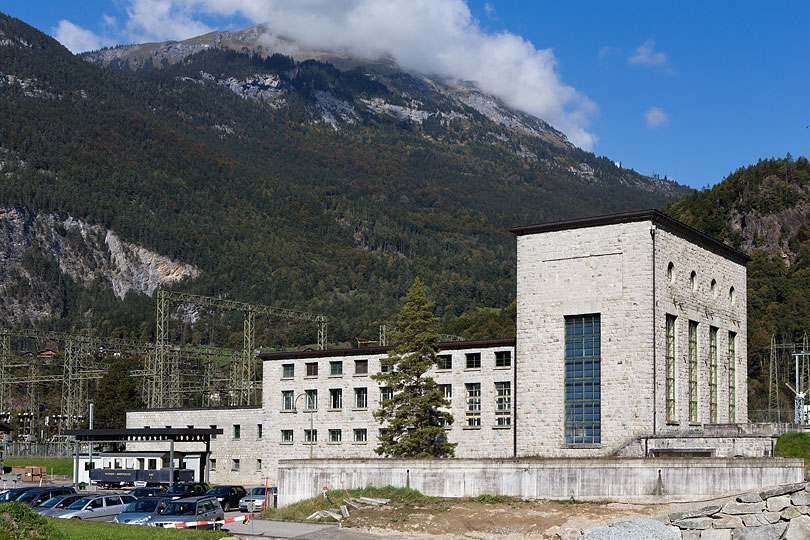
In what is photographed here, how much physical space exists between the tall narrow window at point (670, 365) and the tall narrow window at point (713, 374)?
563cm

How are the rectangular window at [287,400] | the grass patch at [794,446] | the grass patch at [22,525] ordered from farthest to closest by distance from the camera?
the rectangular window at [287,400] → the grass patch at [794,446] → the grass patch at [22,525]

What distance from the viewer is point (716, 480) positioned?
132 ft

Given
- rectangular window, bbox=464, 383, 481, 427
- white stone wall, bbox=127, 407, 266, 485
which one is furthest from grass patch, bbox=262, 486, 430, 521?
white stone wall, bbox=127, 407, 266, 485

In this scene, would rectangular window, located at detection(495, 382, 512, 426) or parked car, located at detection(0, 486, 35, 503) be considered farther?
rectangular window, located at detection(495, 382, 512, 426)

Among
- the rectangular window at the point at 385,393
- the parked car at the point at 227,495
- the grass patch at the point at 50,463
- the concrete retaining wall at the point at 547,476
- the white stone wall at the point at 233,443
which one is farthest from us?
the grass patch at the point at 50,463

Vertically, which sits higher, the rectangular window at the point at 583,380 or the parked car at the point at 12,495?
the rectangular window at the point at 583,380

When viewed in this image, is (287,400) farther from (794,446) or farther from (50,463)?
(50,463)

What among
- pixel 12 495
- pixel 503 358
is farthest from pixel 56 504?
pixel 503 358

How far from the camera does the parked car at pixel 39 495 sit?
4831cm

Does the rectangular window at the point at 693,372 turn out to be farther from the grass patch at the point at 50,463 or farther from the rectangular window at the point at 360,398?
the grass patch at the point at 50,463

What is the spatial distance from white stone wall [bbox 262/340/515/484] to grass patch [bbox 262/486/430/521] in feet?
57.0

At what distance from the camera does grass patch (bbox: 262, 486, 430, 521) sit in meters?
45.6

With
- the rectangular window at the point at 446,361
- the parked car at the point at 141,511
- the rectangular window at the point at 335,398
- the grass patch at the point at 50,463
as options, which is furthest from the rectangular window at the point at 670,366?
the grass patch at the point at 50,463

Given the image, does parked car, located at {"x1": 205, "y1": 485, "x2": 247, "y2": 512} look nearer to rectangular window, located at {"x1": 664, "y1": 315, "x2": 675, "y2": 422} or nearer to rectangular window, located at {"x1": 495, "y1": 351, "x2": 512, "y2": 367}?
rectangular window, located at {"x1": 495, "y1": 351, "x2": 512, "y2": 367}
